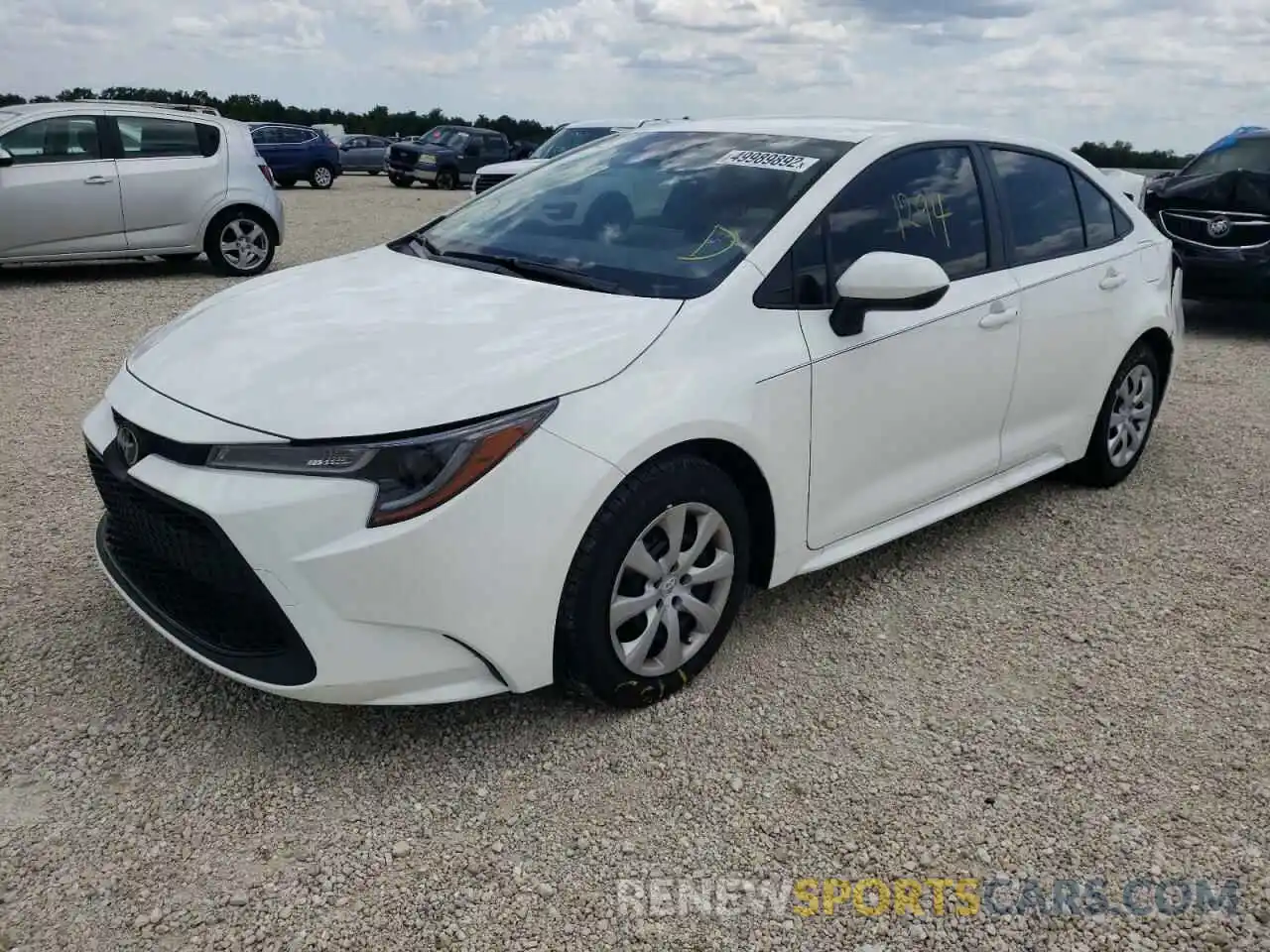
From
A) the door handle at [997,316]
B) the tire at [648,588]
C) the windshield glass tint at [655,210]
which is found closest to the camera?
the tire at [648,588]

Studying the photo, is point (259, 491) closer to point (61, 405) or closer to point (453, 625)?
point (453, 625)

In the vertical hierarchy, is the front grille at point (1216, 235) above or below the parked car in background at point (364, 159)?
below

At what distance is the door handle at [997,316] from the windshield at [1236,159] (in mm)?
6705

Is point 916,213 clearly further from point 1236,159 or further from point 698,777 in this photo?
point 1236,159

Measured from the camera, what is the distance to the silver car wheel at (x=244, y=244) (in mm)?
10531

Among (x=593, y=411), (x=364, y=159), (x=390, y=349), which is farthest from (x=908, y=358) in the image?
(x=364, y=159)

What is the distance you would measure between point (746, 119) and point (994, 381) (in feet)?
4.39

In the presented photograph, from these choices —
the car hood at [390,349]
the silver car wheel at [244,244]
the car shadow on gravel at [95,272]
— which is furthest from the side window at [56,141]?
the car hood at [390,349]

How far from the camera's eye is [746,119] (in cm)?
417

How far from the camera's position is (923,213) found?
3807 mm

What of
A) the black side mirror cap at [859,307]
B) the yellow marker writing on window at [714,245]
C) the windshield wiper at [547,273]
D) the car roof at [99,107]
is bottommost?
the black side mirror cap at [859,307]

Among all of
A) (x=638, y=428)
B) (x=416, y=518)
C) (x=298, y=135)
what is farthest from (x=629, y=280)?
(x=298, y=135)

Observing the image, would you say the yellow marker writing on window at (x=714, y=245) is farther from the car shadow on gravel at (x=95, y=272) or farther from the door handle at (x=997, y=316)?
the car shadow on gravel at (x=95, y=272)

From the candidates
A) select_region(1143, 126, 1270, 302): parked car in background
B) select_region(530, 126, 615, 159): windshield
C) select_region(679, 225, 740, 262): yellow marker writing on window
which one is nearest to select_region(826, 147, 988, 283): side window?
select_region(679, 225, 740, 262): yellow marker writing on window
